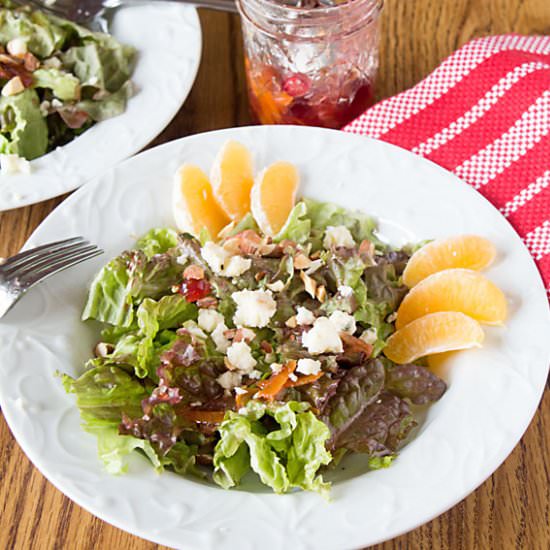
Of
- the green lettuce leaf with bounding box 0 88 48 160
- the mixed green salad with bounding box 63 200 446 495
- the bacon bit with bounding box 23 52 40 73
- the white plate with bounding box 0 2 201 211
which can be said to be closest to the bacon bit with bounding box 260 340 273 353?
the mixed green salad with bounding box 63 200 446 495

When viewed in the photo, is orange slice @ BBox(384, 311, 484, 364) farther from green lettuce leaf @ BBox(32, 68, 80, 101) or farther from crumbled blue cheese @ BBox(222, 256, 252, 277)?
green lettuce leaf @ BBox(32, 68, 80, 101)

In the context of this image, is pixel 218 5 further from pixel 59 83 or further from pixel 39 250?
pixel 39 250

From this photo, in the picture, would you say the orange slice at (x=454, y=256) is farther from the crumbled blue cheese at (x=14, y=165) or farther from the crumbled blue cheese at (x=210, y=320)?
the crumbled blue cheese at (x=14, y=165)

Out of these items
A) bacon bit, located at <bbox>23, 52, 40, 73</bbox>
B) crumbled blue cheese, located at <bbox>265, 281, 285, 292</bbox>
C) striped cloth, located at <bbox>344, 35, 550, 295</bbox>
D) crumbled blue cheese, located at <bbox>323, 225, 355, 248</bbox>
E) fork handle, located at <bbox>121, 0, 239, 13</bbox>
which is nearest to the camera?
crumbled blue cheese, located at <bbox>265, 281, 285, 292</bbox>

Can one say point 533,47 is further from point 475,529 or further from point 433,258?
point 475,529

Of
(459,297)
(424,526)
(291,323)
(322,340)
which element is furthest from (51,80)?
(424,526)

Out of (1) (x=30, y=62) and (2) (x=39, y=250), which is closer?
(2) (x=39, y=250)
